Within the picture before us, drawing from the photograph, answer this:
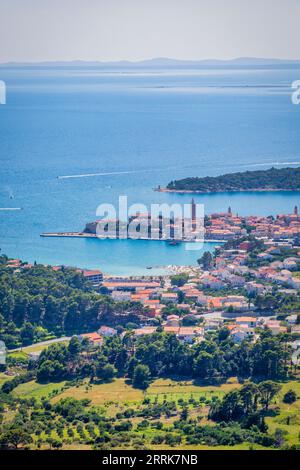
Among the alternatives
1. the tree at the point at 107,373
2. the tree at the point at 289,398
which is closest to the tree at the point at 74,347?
the tree at the point at 107,373

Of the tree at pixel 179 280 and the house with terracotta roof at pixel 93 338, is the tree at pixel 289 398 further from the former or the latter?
the tree at pixel 179 280

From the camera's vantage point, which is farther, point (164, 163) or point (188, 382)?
→ point (164, 163)

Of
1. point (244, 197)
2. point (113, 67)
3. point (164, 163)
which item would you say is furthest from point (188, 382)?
point (113, 67)

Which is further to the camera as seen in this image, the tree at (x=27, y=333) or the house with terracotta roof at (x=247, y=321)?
the house with terracotta roof at (x=247, y=321)

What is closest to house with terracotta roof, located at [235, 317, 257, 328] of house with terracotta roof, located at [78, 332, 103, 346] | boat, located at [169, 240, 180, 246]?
house with terracotta roof, located at [78, 332, 103, 346]

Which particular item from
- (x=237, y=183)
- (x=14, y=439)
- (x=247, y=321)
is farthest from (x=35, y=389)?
(x=237, y=183)
